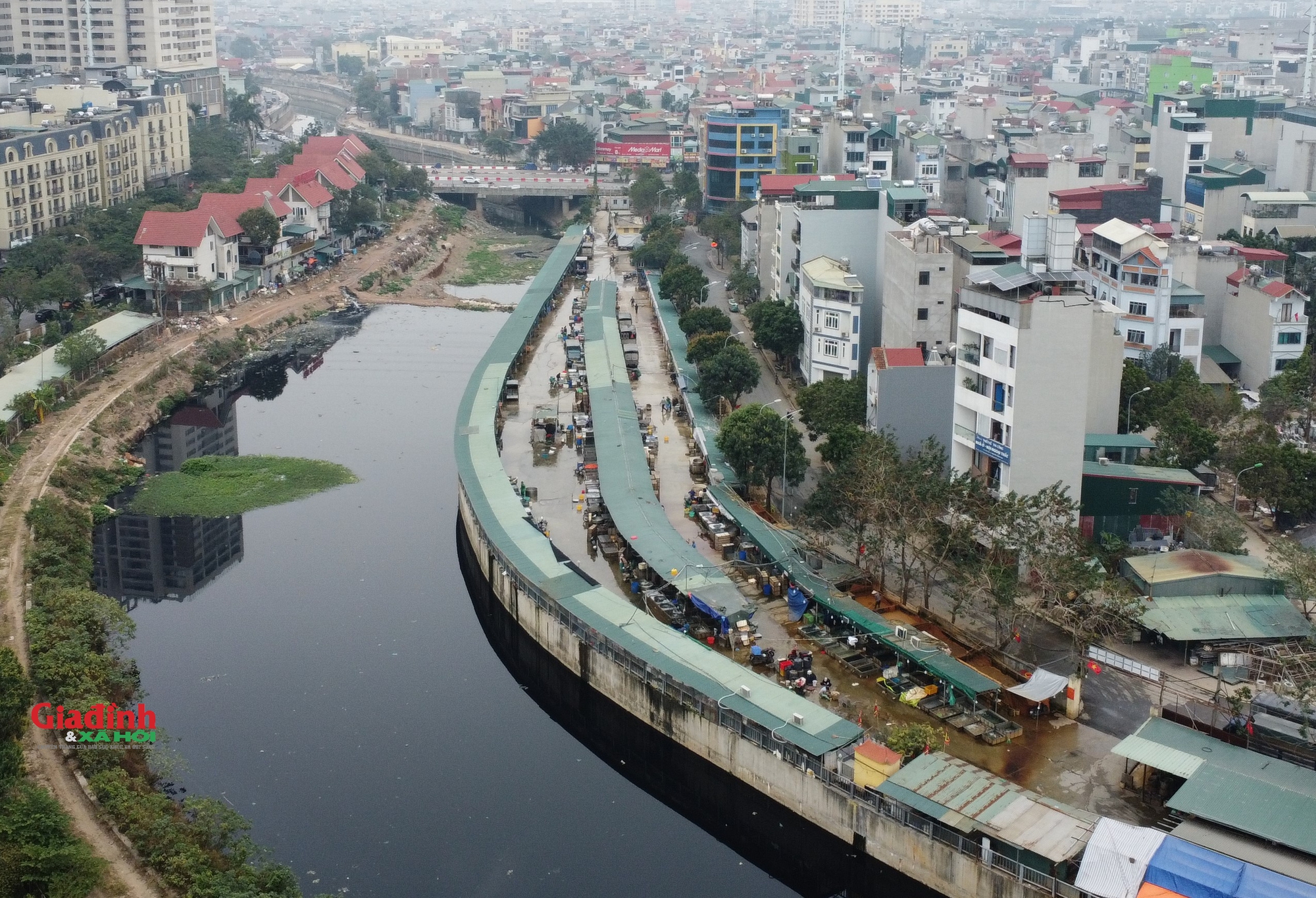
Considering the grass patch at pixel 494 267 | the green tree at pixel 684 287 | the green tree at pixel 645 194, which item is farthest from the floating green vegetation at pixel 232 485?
the green tree at pixel 645 194

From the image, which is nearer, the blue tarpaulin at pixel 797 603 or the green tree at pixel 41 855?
the green tree at pixel 41 855

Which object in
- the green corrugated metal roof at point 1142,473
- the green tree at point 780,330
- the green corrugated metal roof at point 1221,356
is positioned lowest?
the green corrugated metal roof at point 1142,473

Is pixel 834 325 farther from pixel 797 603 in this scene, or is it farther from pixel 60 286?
pixel 60 286

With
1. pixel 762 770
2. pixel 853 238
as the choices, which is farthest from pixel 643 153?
pixel 762 770

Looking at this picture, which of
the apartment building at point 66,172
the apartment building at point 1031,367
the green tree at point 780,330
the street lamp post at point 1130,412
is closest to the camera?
the apartment building at point 1031,367

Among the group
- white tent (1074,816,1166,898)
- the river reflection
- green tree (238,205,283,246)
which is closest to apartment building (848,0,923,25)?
green tree (238,205,283,246)

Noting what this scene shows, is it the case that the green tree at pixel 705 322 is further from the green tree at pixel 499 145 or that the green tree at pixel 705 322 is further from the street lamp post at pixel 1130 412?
the green tree at pixel 499 145

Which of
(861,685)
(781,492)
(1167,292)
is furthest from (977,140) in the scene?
(861,685)

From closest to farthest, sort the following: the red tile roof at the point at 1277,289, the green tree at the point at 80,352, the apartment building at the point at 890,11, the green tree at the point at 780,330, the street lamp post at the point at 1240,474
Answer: the street lamp post at the point at 1240,474
the red tile roof at the point at 1277,289
the green tree at the point at 80,352
the green tree at the point at 780,330
the apartment building at the point at 890,11

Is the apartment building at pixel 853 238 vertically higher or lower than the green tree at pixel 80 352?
higher
